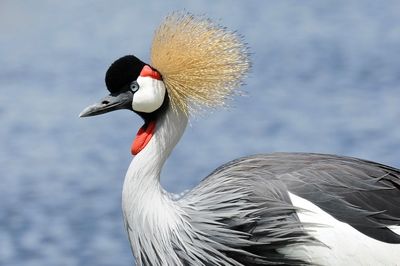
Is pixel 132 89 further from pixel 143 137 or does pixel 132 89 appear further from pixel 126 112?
pixel 126 112

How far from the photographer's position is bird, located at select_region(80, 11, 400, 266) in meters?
2.83

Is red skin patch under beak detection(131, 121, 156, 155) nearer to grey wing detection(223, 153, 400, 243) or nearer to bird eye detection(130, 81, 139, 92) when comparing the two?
bird eye detection(130, 81, 139, 92)

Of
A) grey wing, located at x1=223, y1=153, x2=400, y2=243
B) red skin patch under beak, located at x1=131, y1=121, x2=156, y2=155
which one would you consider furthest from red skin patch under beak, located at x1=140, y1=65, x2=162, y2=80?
grey wing, located at x1=223, y1=153, x2=400, y2=243

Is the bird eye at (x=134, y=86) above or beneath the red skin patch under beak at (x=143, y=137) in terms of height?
above

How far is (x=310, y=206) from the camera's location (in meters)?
2.85

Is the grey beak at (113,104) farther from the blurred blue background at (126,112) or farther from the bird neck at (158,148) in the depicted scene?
the blurred blue background at (126,112)

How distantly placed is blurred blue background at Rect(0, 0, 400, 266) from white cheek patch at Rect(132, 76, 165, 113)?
1.84 m

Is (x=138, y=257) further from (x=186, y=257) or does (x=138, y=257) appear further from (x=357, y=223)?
(x=357, y=223)

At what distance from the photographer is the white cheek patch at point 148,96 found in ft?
9.40

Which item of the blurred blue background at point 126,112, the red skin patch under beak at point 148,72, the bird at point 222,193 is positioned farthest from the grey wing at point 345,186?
the blurred blue background at point 126,112

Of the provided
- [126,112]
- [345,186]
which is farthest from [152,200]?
[126,112]

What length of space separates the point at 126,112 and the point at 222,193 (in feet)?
10.6

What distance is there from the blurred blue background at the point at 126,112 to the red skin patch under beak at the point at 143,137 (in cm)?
179

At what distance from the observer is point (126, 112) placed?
609 cm
